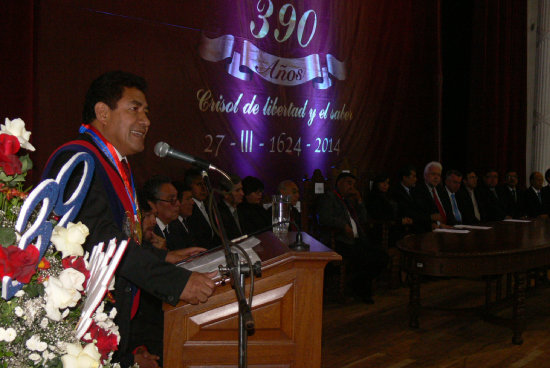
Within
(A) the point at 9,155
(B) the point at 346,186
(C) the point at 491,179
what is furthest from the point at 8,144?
(C) the point at 491,179

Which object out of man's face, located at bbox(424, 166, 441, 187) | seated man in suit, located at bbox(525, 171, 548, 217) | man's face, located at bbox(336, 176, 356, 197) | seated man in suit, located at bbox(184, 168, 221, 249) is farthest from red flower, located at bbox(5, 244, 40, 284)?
seated man in suit, located at bbox(525, 171, 548, 217)

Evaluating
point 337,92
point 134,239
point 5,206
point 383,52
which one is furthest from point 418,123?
point 5,206

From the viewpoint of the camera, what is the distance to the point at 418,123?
7.49m

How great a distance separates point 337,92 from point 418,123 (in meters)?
1.63

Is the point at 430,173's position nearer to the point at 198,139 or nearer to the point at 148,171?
the point at 198,139

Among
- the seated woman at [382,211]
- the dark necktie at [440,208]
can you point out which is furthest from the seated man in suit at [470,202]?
the seated woman at [382,211]

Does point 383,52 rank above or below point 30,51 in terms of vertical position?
above

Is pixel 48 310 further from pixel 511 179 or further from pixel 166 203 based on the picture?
pixel 511 179

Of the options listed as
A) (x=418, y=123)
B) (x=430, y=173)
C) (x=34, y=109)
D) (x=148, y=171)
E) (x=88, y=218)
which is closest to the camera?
(x=88, y=218)

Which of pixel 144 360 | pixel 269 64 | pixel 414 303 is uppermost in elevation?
pixel 269 64

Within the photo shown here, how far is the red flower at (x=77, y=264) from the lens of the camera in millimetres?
841

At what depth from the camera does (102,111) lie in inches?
73.9

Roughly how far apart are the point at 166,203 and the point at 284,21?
11.4 feet

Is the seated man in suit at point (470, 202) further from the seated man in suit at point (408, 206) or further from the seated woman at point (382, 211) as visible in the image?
the seated woman at point (382, 211)
